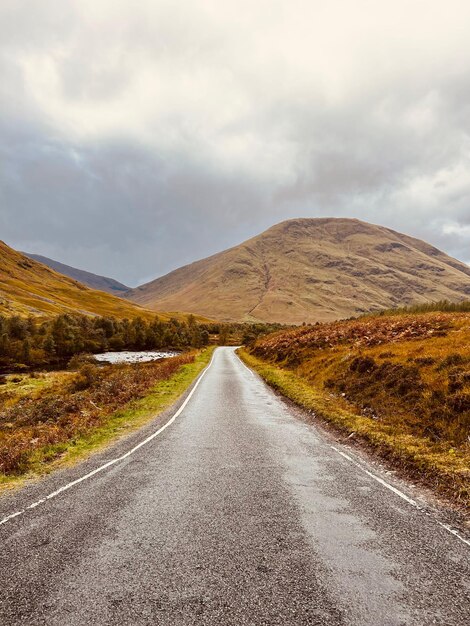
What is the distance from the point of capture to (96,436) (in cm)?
1398

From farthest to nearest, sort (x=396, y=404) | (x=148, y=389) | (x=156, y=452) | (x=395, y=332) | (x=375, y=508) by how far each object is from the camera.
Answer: (x=395, y=332) < (x=148, y=389) < (x=396, y=404) < (x=156, y=452) < (x=375, y=508)

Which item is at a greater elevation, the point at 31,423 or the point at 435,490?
the point at 435,490

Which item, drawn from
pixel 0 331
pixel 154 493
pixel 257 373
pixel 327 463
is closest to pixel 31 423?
pixel 154 493

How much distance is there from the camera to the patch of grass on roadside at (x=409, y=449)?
29.1 ft

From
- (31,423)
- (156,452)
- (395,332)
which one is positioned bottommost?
(31,423)

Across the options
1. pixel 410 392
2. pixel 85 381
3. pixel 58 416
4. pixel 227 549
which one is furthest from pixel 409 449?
pixel 85 381

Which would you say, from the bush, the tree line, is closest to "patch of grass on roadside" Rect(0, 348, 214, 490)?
the bush

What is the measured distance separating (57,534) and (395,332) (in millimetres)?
26424

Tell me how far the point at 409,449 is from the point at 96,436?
11.0m

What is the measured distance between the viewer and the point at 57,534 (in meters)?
6.32

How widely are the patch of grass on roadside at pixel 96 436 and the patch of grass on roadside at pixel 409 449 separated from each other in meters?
8.45

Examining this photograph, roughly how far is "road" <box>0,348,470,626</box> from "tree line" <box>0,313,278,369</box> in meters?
69.6

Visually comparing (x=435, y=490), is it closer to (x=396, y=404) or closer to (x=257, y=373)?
(x=396, y=404)

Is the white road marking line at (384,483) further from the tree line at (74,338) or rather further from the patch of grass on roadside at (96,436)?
the tree line at (74,338)
